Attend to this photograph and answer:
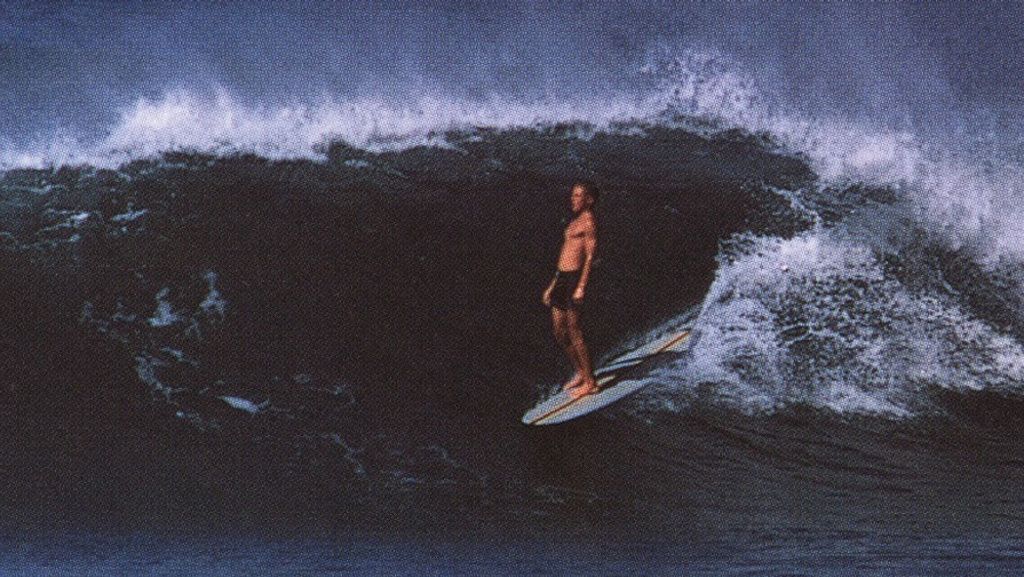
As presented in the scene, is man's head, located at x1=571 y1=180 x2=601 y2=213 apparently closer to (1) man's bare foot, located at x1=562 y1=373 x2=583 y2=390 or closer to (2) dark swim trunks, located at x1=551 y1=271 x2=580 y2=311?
(2) dark swim trunks, located at x1=551 y1=271 x2=580 y2=311

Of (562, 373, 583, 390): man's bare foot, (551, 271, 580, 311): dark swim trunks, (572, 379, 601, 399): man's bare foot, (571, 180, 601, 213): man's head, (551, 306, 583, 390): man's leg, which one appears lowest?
(572, 379, 601, 399): man's bare foot

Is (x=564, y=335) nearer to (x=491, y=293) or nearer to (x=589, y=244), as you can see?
(x=589, y=244)

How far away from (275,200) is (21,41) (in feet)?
21.8

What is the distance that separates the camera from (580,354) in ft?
28.8

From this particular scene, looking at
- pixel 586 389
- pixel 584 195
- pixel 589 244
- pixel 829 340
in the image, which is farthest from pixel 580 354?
pixel 829 340

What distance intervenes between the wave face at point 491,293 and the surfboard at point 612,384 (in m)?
0.12

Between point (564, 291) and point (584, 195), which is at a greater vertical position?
point (584, 195)

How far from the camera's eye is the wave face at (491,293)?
816 centimetres

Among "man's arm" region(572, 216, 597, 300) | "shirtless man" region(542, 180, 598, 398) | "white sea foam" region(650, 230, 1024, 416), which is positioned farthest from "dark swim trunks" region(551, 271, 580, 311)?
"white sea foam" region(650, 230, 1024, 416)

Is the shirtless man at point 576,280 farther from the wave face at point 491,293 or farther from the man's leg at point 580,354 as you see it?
the wave face at point 491,293

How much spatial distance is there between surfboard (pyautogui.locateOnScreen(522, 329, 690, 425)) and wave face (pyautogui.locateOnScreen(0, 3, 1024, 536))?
117 mm

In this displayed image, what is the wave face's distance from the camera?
8164mm

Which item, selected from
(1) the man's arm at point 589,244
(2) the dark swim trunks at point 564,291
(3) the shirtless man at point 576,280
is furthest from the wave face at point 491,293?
(1) the man's arm at point 589,244

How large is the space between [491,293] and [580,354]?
1.85 metres
